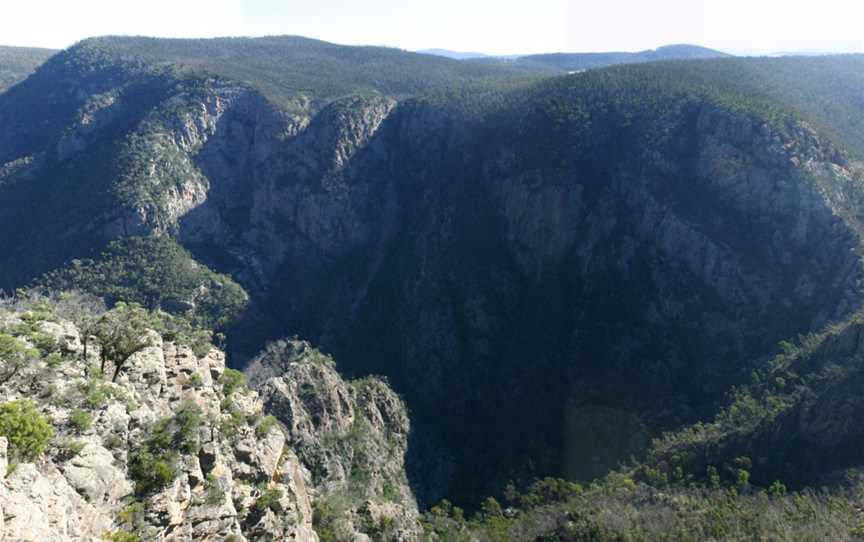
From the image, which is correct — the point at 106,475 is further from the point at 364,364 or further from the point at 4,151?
the point at 4,151

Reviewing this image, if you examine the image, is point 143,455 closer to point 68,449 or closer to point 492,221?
point 68,449

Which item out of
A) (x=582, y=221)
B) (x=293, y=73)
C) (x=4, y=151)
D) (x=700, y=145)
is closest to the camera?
(x=700, y=145)

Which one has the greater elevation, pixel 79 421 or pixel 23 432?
pixel 23 432

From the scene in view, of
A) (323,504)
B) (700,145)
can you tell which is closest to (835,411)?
(323,504)

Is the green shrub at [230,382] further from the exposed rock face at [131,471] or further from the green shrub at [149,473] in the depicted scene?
the green shrub at [149,473]

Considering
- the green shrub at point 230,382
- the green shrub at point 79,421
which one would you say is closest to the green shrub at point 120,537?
the green shrub at point 79,421

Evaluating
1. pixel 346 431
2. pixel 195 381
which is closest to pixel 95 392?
pixel 195 381
